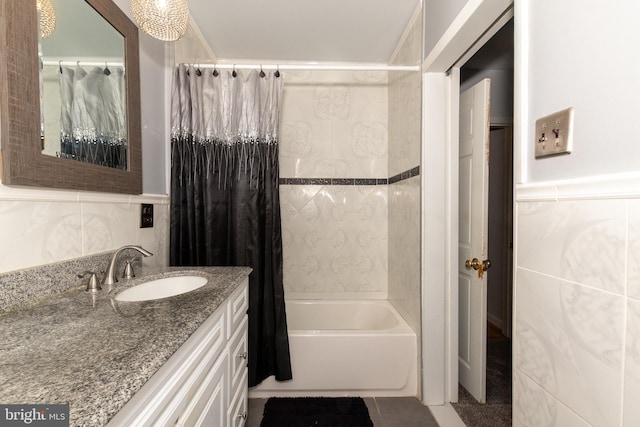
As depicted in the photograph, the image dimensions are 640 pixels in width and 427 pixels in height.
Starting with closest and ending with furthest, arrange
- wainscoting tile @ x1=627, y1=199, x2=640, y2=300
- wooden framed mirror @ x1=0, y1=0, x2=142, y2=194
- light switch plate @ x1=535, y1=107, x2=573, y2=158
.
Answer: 1. wainscoting tile @ x1=627, y1=199, x2=640, y2=300
2. light switch plate @ x1=535, y1=107, x2=573, y2=158
3. wooden framed mirror @ x1=0, y1=0, x2=142, y2=194

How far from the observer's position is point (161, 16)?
3.78 feet

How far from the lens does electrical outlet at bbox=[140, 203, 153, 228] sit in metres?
1.47

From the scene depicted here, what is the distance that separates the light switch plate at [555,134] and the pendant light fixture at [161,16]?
138 cm

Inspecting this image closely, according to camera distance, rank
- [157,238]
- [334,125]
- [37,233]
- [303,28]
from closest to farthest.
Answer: [37,233]
[157,238]
[303,28]
[334,125]

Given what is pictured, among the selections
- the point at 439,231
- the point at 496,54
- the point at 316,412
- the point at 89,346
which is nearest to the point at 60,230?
the point at 89,346

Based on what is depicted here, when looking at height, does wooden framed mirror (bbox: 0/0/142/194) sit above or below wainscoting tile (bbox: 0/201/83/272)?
above

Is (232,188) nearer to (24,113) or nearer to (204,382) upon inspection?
(24,113)

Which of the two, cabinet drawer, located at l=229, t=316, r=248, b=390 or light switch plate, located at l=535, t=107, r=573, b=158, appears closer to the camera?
light switch plate, located at l=535, t=107, r=573, b=158

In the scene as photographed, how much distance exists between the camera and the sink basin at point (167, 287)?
118cm

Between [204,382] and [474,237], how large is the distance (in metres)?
1.56

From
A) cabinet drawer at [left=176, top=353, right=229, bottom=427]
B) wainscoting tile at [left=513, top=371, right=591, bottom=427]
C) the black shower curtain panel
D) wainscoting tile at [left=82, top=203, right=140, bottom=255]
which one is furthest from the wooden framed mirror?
wainscoting tile at [left=513, top=371, right=591, bottom=427]

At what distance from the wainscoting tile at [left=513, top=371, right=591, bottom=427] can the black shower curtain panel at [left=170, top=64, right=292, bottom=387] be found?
3.84 ft

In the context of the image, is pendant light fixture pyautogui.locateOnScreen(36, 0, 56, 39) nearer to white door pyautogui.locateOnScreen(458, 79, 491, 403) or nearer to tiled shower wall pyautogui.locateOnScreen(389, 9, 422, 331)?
tiled shower wall pyautogui.locateOnScreen(389, 9, 422, 331)

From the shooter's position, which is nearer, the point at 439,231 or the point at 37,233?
the point at 37,233
